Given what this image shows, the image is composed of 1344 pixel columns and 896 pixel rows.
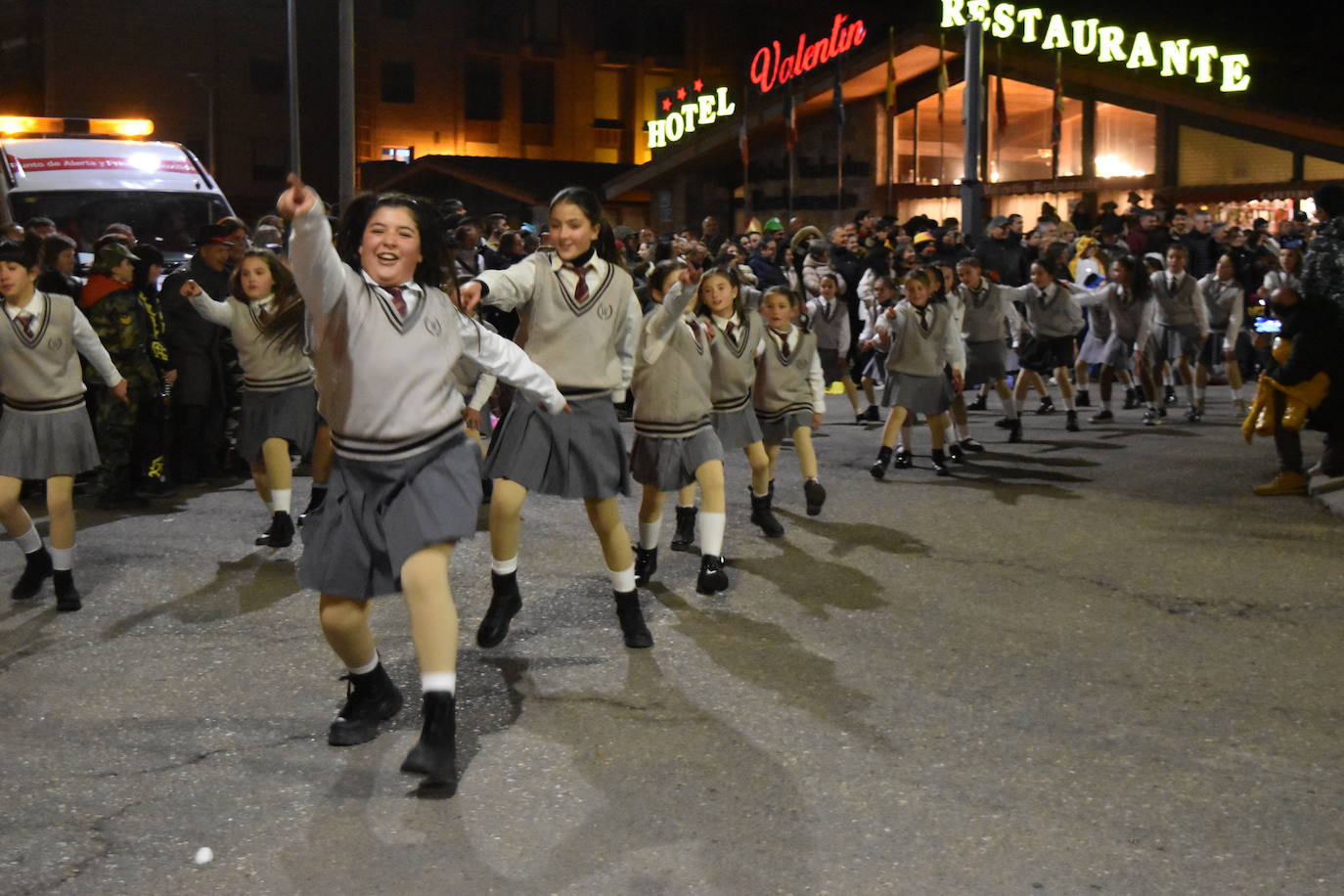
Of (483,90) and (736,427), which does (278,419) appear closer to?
(736,427)

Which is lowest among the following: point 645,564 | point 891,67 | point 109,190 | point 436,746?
point 436,746

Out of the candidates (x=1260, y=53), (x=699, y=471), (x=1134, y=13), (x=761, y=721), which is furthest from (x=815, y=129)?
(x=761, y=721)

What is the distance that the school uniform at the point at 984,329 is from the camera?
1339 cm

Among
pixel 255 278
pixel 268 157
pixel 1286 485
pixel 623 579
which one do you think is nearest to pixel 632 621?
pixel 623 579

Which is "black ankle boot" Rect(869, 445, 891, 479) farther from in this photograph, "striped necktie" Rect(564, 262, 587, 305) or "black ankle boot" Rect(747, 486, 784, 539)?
"striped necktie" Rect(564, 262, 587, 305)

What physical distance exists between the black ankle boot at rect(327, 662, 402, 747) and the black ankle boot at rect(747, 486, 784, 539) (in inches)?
160

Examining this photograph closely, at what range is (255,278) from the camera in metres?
8.56

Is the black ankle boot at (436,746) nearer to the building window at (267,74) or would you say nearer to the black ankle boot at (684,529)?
the black ankle boot at (684,529)

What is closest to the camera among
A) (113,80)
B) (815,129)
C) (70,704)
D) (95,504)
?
(70,704)

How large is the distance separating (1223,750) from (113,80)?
48.4m

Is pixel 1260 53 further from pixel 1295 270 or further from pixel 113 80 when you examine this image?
pixel 113 80

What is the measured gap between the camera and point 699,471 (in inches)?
286

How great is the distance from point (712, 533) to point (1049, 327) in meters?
7.86

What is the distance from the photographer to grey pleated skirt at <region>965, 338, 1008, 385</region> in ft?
44.5
